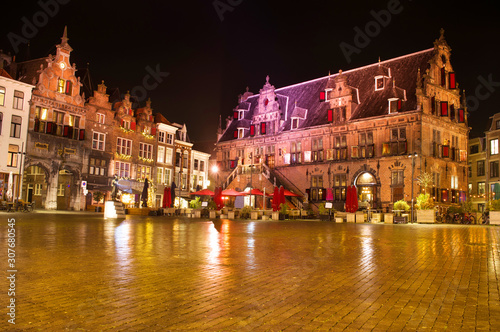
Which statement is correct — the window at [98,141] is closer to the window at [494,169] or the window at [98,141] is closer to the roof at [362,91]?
the roof at [362,91]

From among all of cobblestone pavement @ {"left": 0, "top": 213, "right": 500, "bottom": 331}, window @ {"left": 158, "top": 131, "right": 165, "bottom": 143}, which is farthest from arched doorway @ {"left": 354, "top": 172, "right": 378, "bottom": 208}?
cobblestone pavement @ {"left": 0, "top": 213, "right": 500, "bottom": 331}

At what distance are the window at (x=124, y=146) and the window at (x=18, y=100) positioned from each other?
11.8 meters

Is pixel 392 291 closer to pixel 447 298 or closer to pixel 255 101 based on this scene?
pixel 447 298

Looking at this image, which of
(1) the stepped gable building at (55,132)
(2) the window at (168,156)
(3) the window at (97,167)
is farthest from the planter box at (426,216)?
(2) the window at (168,156)

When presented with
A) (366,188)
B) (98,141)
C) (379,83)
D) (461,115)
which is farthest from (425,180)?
(98,141)

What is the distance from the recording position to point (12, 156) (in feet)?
121

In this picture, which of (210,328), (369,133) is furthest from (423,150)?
(210,328)

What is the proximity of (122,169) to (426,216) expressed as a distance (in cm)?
3401

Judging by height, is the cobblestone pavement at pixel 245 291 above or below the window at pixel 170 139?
below

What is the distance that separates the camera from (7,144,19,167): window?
36.7 metres

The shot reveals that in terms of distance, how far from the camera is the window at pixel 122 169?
4741cm

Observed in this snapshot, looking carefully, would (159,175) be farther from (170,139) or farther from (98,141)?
(98,141)

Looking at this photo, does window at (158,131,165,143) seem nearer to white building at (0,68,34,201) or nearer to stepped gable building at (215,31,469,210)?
stepped gable building at (215,31,469,210)

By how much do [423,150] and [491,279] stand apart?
3231cm
